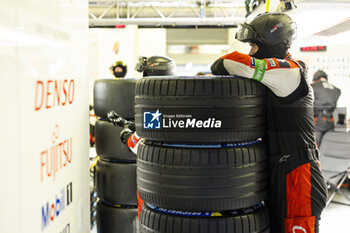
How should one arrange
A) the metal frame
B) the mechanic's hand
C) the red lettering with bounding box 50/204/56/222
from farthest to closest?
the metal frame → the mechanic's hand → the red lettering with bounding box 50/204/56/222

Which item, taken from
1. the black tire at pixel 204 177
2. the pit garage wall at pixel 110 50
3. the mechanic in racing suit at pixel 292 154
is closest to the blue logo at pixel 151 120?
the black tire at pixel 204 177

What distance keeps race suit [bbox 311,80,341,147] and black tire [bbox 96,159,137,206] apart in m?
4.13

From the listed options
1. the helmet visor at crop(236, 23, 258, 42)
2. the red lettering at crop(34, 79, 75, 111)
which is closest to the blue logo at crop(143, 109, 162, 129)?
the red lettering at crop(34, 79, 75, 111)

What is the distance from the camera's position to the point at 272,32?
2338 mm

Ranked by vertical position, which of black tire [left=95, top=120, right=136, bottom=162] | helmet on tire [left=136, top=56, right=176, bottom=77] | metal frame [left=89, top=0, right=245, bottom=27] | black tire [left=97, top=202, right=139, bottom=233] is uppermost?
metal frame [left=89, top=0, right=245, bottom=27]

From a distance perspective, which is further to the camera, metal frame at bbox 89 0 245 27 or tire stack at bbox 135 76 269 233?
metal frame at bbox 89 0 245 27

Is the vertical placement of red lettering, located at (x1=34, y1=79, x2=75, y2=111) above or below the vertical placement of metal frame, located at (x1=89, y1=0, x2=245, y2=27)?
below

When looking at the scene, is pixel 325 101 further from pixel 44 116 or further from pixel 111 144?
pixel 44 116

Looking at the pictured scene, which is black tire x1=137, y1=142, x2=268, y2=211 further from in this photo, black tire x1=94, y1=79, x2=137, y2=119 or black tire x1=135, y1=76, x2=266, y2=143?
black tire x1=94, y1=79, x2=137, y2=119

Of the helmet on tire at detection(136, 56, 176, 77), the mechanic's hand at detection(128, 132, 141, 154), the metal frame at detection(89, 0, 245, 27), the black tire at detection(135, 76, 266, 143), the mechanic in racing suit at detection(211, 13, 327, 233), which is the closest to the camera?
the black tire at detection(135, 76, 266, 143)

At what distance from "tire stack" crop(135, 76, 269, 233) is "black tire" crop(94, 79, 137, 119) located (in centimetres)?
131

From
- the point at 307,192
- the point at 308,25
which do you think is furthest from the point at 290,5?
the point at 307,192

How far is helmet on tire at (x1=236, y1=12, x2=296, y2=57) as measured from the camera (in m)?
2.35

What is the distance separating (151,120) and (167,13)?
9.47 meters
